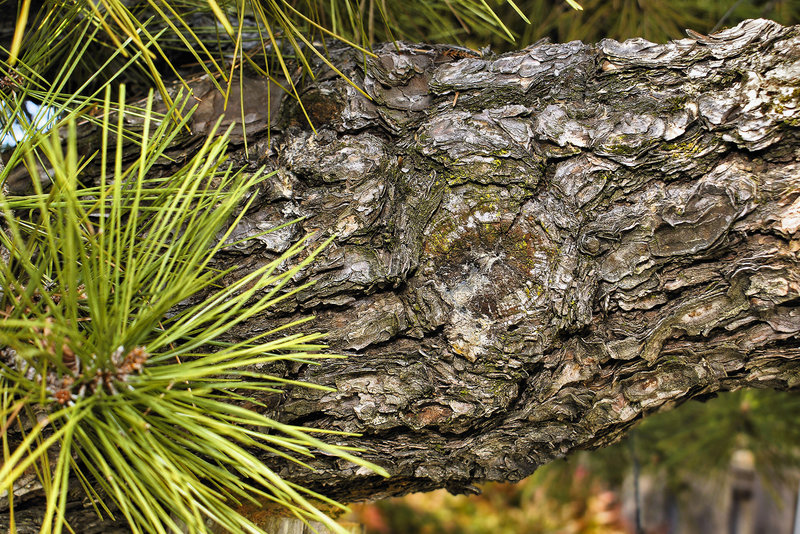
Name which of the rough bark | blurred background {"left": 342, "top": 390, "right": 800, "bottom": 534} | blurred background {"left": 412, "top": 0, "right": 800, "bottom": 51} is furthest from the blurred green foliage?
blurred background {"left": 342, "top": 390, "right": 800, "bottom": 534}

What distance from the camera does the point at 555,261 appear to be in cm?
53

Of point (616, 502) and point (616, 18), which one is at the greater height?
point (616, 18)

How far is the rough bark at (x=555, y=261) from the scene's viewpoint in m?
0.50

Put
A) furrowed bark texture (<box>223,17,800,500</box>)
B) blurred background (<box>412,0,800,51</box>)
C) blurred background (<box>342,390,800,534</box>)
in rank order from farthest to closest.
Result: blurred background (<box>342,390,800,534</box>)
blurred background (<box>412,0,800,51</box>)
furrowed bark texture (<box>223,17,800,500</box>)

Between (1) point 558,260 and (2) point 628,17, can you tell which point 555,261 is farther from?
(2) point 628,17

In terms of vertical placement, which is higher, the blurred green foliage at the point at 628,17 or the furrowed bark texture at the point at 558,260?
the blurred green foliage at the point at 628,17

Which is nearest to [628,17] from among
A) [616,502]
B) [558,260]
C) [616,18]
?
[616,18]

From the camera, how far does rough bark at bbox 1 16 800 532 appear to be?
505mm

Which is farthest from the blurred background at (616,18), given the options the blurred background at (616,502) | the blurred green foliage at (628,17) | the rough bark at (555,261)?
the blurred background at (616,502)

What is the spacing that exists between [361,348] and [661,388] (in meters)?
0.30

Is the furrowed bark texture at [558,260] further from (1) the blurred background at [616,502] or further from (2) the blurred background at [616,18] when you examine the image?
(1) the blurred background at [616,502]

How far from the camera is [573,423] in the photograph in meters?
0.53

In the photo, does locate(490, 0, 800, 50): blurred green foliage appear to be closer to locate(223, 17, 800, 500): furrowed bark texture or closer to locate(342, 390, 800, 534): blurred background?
locate(223, 17, 800, 500): furrowed bark texture

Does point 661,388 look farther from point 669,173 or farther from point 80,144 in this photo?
point 80,144
